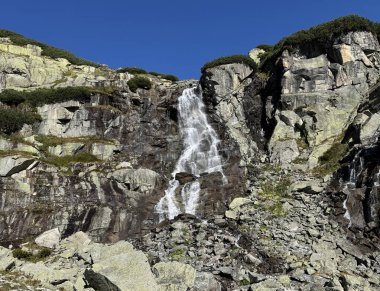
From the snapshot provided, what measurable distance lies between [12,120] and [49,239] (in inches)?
901

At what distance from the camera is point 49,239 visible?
31.9m

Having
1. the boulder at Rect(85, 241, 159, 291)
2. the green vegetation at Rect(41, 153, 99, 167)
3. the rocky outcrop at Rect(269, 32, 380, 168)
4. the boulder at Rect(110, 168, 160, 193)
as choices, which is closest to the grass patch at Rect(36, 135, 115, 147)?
the green vegetation at Rect(41, 153, 99, 167)

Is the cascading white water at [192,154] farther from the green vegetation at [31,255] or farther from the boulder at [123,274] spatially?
the boulder at [123,274]

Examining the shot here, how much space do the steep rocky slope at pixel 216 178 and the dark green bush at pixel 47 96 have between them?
0.74 metres

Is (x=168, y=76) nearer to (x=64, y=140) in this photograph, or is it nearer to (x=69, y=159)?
(x=64, y=140)

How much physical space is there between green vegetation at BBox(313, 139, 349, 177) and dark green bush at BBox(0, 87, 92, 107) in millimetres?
30965

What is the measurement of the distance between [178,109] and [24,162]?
825 inches

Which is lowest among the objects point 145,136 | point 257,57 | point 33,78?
point 145,136

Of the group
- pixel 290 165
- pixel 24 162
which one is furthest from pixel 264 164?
pixel 24 162

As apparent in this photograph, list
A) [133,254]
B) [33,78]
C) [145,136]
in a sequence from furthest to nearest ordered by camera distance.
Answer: [33,78] < [145,136] < [133,254]

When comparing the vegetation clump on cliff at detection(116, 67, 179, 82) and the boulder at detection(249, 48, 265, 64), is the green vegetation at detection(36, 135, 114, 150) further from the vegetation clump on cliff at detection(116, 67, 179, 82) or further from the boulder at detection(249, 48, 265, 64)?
the boulder at detection(249, 48, 265, 64)

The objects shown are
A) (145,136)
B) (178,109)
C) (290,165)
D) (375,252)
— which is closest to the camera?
(375,252)

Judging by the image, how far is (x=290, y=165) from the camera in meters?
41.9

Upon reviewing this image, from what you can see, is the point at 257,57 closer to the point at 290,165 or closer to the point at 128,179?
the point at 290,165
